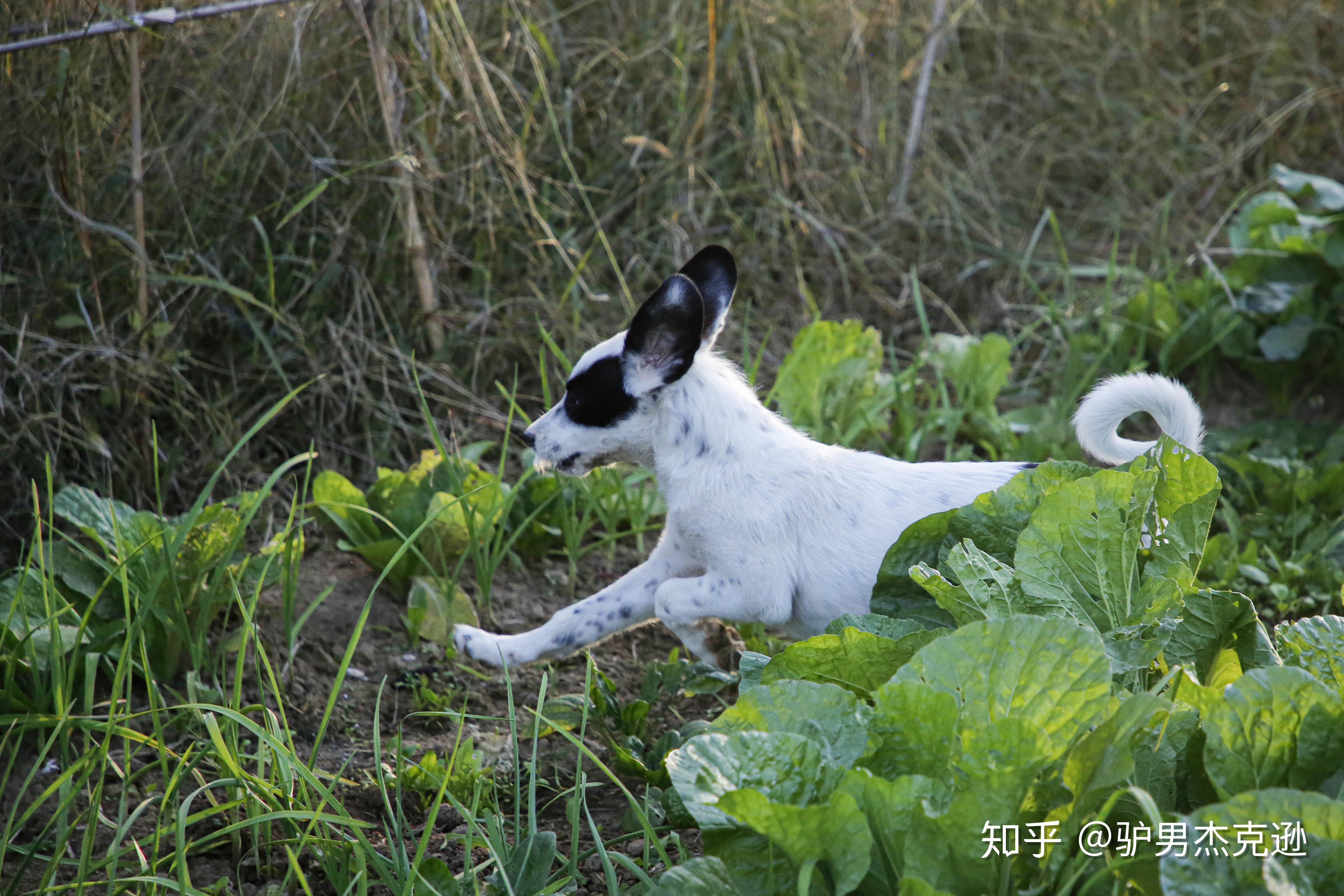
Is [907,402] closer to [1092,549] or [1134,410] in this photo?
[1134,410]

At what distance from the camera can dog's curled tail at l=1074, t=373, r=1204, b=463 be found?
269 centimetres

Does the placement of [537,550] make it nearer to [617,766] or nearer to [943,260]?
[617,766]

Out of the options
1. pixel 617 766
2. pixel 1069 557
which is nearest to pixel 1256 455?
pixel 1069 557

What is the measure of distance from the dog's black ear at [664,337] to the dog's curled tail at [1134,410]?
3.08ft

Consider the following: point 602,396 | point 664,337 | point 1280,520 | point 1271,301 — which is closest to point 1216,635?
point 664,337

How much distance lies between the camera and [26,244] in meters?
3.62

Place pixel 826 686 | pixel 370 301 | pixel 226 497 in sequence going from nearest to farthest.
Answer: pixel 826 686 → pixel 226 497 → pixel 370 301

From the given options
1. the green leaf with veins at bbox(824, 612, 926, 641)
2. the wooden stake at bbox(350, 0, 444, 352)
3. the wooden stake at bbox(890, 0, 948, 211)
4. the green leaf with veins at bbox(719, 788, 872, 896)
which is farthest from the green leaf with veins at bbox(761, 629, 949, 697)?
the wooden stake at bbox(890, 0, 948, 211)

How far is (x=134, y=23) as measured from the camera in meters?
3.28

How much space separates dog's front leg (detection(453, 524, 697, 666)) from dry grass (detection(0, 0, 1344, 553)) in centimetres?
128

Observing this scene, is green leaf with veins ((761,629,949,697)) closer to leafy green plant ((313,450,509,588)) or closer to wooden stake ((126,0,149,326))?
leafy green plant ((313,450,509,588))

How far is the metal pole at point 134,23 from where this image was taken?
320 cm

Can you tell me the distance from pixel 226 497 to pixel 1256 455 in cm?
350

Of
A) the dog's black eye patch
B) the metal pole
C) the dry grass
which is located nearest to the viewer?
the dog's black eye patch
